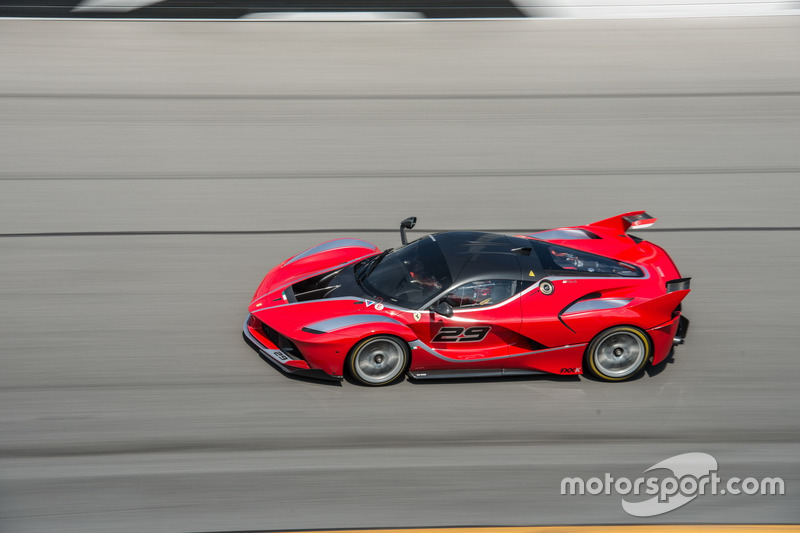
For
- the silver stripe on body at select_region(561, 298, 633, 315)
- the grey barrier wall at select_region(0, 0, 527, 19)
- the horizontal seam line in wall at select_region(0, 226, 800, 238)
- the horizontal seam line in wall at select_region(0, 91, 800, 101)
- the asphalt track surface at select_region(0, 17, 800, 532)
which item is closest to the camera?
the asphalt track surface at select_region(0, 17, 800, 532)

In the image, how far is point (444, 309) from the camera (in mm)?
5797

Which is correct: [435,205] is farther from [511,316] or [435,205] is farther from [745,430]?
[745,430]

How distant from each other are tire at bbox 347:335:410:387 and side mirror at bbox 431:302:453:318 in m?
0.36

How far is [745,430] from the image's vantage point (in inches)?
226

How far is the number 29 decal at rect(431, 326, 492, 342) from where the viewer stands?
232 inches

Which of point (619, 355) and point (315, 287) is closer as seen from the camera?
point (619, 355)

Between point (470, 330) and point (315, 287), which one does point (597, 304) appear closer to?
point (470, 330)

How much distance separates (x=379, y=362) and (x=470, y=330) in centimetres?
77

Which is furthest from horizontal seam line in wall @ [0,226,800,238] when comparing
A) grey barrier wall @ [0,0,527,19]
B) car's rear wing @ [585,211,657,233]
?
grey barrier wall @ [0,0,527,19]

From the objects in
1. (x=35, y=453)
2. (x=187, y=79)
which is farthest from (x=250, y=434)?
(x=187, y=79)

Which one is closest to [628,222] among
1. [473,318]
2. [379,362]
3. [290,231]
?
[473,318]

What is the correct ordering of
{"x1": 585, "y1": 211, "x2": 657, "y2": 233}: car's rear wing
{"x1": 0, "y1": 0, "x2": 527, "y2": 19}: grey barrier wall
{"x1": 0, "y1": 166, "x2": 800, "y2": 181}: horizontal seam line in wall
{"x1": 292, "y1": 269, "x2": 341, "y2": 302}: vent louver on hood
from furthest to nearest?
{"x1": 0, "y1": 0, "x2": 527, "y2": 19}: grey barrier wall → {"x1": 0, "y1": 166, "x2": 800, "y2": 181}: horizontal seam line in wall → {"x1": 585, "y1": 211, "x2": 657, "y2": 233}: car's rear wing → {"x1": 292, "y1": 269, "x2": 341, "y2": 302}: vent louver on hood

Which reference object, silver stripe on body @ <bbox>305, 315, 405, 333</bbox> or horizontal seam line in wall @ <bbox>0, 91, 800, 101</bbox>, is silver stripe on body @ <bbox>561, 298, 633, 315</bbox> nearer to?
silver stripe on body @ <bbox>305, 315, 405, 333</bbox>

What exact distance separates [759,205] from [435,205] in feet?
12.8
